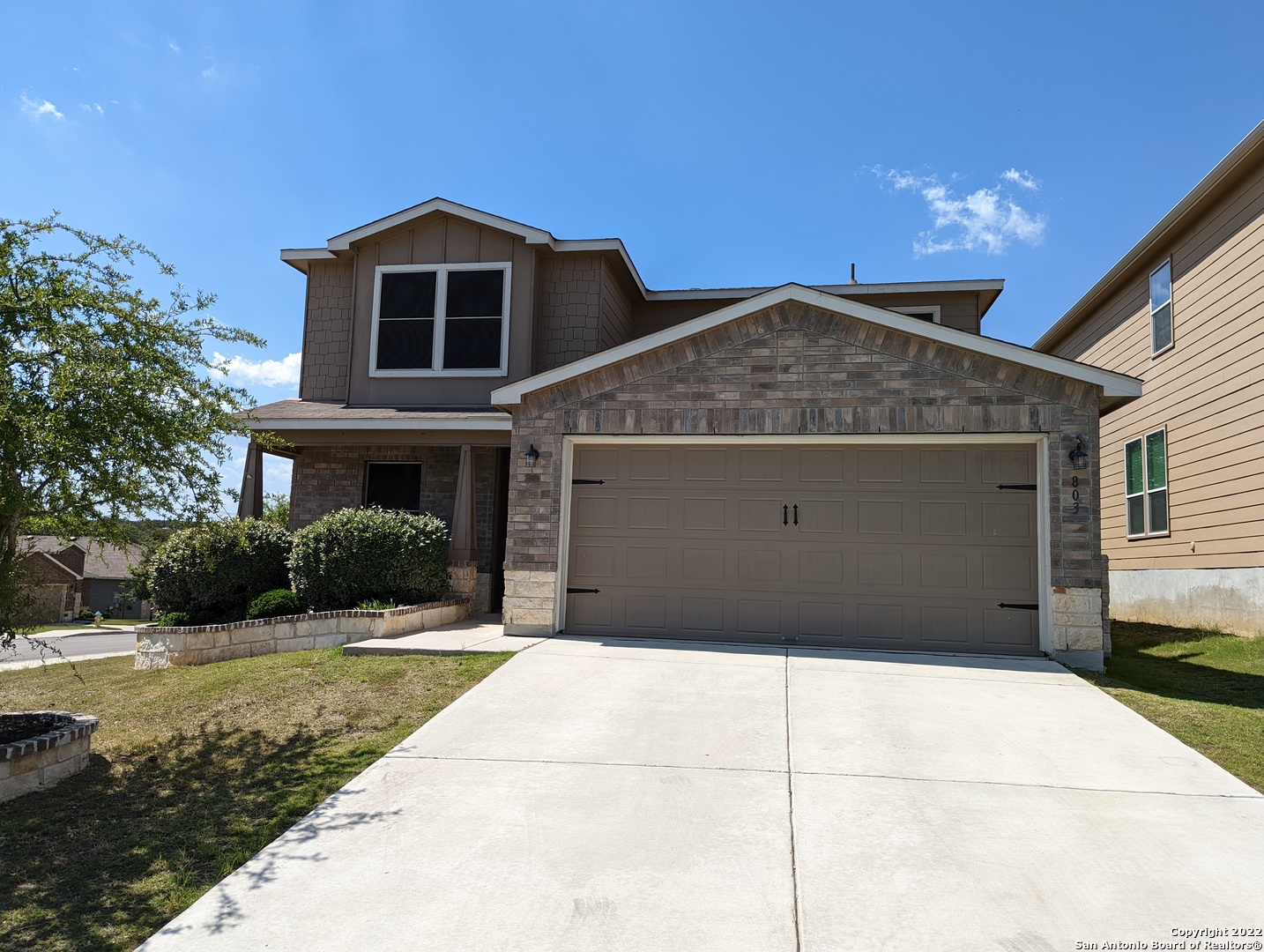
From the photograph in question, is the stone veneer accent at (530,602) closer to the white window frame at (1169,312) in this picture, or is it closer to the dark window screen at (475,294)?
the dark window screen at (475,294)

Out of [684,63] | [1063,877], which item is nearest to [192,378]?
[1063,877]

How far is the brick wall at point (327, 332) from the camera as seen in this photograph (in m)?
14.3

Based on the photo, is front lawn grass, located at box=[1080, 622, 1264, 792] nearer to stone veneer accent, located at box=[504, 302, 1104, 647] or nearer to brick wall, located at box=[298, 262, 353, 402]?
stone veneer accent, located at box=[504, 302, 1104, 647]

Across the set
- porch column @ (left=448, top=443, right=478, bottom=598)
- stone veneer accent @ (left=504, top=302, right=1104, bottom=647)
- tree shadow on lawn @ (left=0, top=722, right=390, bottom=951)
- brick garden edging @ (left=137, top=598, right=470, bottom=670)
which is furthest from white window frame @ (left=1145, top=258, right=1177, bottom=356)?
tree shadow on lawn @ (left=0, top=722, right=390, bottom=951)

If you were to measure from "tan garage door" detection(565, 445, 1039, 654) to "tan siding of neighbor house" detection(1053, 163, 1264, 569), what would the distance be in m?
4.54

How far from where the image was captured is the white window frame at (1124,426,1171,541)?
44.8ft

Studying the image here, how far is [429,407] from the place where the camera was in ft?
43.8

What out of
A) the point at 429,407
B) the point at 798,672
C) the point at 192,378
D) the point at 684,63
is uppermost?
the point at 684,63

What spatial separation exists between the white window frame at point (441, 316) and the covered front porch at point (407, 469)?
0.77m

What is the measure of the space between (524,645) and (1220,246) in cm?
1107

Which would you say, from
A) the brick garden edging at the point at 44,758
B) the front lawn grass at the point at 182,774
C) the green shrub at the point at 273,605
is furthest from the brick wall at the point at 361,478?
the brick garden edging at the point at 44,758

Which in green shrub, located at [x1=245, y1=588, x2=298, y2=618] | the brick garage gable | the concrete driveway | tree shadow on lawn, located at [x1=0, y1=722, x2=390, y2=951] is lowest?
tree shadow on lawn, located at [x1=0, y1=722, x2=390, y2=951]

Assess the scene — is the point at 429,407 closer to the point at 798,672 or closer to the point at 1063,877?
the point at 798,672

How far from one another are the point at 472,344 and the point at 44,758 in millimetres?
8963
